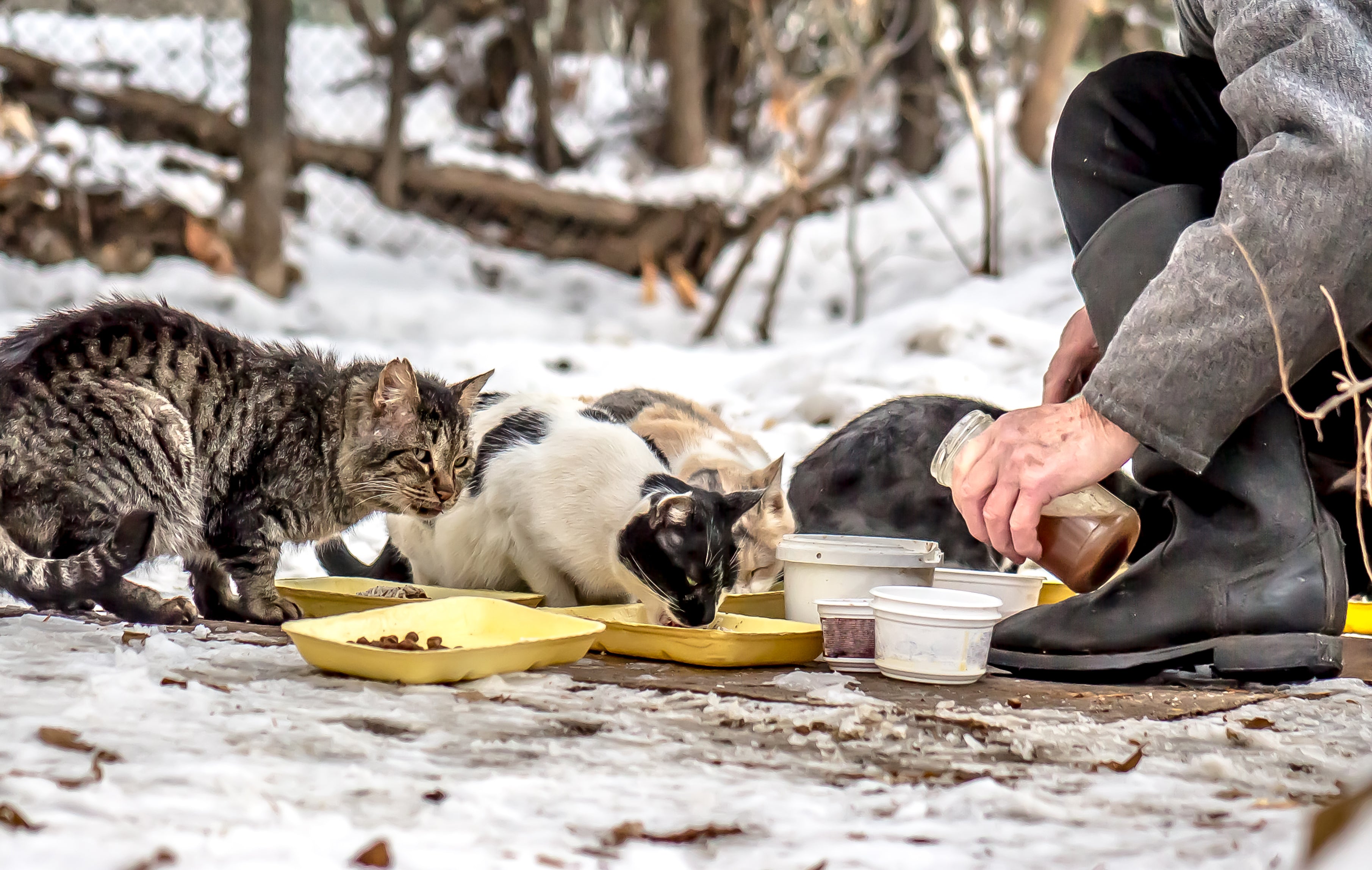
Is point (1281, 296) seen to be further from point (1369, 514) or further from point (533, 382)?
point (533, 382)

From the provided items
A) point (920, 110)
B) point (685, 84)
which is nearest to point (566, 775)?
point (685, 84)

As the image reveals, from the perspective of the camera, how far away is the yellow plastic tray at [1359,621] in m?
2.85

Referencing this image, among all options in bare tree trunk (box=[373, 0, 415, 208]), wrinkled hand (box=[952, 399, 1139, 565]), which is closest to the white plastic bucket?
wrinkled hand (box=[952, 399, 1139, 565])

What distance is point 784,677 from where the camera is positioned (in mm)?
2338

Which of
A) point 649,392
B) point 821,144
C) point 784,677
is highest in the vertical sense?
point 821,144

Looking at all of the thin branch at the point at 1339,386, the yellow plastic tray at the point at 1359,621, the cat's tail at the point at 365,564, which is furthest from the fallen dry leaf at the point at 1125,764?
the cat's tail at the point at 365,564

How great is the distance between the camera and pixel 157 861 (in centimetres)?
120

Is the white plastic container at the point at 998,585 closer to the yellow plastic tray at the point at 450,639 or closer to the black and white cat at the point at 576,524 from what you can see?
the black and white cat at the point at 576,524

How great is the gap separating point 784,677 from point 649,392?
6.49ft

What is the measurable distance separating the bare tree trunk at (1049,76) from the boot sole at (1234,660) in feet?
22.9

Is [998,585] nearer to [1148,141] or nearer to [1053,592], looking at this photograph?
[1053,592]

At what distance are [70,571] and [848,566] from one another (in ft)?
5.20

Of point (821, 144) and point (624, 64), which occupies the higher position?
point (624, 64)

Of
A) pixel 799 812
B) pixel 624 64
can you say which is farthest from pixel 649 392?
pixel 624 64
